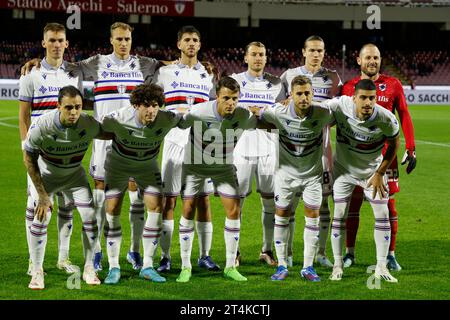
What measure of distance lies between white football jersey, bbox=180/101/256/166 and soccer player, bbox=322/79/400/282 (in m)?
0.80

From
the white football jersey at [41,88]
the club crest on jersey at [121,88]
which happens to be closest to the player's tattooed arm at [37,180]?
the white football jersey at [41,88]

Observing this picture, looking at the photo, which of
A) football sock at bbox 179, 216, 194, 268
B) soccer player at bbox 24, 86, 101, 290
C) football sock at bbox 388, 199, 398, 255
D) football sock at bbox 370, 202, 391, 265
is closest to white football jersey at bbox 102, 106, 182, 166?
soccer player at bbox 24, 86, 101, 290

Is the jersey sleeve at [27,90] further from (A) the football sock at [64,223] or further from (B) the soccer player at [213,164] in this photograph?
(B) the soccer player at [213,164]

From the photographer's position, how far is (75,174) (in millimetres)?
6402

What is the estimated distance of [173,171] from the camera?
7.03m

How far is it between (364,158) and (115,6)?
1221 inches

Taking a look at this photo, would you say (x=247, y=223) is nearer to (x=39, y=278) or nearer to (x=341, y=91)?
(x=341, y=91)

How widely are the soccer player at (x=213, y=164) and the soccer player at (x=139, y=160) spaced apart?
9.4 inches

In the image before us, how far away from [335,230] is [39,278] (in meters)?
2.56

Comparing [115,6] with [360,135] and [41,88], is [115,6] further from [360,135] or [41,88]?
[360,135]

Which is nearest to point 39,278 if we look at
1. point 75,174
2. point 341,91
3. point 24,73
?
Answer: point 75,174

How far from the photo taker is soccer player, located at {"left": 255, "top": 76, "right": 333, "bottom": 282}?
21.5ft

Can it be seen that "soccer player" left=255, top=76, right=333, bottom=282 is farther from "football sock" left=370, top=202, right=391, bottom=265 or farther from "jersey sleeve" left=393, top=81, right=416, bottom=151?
"jersey sleeve" left=393, top=81, right=416, bottom=151

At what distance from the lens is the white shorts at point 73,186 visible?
20.9 feet
